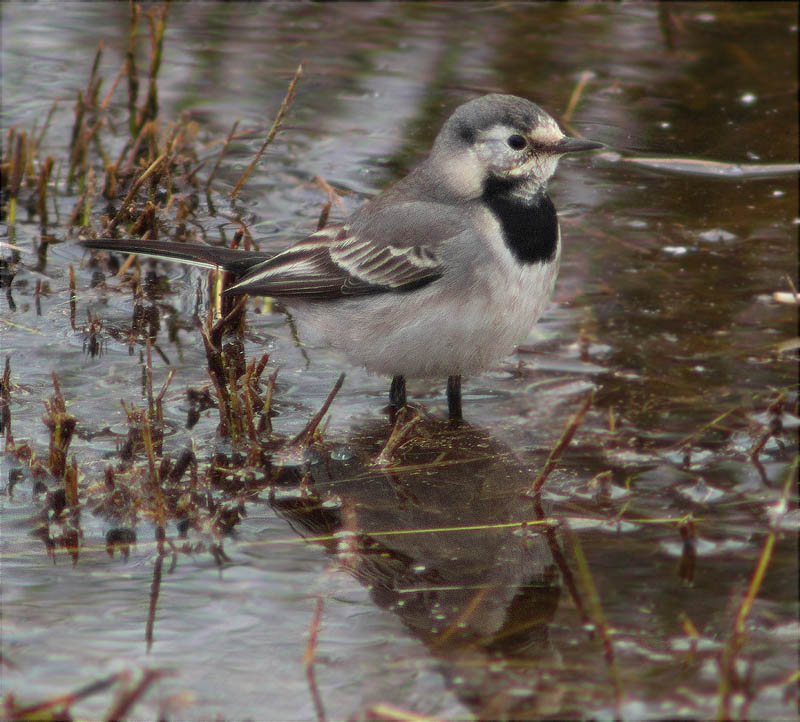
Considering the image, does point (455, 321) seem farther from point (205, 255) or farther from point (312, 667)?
point (312, 667)

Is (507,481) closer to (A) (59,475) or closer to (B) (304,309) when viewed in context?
(B) (304,309)

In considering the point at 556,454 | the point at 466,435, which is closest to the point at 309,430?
the point at 466,435

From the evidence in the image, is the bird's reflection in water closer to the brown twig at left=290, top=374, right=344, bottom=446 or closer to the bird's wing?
the brown twig at left=290, top=374, right=344, bottom=446

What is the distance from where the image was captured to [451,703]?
10.4ft

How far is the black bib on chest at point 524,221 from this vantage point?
4750 millimetres

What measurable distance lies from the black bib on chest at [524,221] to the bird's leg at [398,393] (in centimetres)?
77

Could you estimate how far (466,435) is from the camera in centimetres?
493

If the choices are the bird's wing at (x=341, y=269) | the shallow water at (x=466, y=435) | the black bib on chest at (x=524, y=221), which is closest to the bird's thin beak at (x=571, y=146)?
the black bib on chest at (x=524, y=221)

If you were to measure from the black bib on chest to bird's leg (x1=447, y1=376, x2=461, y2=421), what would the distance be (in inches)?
25.0

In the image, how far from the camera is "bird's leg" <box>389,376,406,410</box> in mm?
5039

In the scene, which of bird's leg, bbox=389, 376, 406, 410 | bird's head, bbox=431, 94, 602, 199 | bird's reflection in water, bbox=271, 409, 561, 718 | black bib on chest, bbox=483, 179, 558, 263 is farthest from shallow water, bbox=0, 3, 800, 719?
bird's head, bbox=431, 94, 602, 199

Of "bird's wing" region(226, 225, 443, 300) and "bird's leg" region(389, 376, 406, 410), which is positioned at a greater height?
"bird's wing" region(226, 225, 443, 300)

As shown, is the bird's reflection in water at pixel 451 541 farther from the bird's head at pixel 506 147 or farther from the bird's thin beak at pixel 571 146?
the bird's thin beak at pixel 571 146

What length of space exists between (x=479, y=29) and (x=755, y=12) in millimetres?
2506
